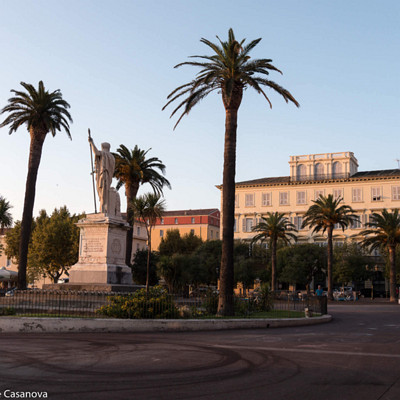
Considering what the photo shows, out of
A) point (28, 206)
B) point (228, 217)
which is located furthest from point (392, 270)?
point (228, 217)

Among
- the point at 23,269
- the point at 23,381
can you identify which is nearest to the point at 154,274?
the point at 23,269

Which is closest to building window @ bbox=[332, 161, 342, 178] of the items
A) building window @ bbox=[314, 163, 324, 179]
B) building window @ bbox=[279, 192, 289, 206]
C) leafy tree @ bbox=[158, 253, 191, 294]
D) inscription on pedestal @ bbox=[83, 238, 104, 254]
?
building window @ bbox=[314, 163, 324, 179]

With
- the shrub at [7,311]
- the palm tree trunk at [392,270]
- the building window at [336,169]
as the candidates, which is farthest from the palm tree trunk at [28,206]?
the building window at [336,169]

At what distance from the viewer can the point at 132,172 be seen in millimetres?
40406

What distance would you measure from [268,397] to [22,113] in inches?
1253

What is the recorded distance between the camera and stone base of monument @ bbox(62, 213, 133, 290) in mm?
21922

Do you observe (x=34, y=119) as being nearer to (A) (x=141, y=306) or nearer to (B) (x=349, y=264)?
(A) (x=141, y=306)

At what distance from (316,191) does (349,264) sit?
55.4ft

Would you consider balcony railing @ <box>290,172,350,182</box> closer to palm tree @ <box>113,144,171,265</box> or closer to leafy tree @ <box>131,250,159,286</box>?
leafy tree @ <box>131,250,159,286</box>

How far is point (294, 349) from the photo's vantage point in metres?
11.2

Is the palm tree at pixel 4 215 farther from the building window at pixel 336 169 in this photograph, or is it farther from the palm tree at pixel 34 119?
the building window at pixel 336 169

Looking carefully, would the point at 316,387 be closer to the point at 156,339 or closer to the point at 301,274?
the point at 156,339

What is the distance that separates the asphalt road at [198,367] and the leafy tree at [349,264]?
177 ft

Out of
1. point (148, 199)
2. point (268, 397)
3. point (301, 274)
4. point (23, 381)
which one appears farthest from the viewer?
point (301, 274)
